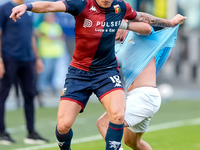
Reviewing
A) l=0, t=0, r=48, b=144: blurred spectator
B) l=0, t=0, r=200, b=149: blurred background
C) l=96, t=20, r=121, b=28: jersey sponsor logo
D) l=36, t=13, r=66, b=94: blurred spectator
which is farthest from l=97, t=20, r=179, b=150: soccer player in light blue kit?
l=36, t=13, r=66, b=94: blurred spectator

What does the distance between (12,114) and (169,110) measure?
4240 millimetres

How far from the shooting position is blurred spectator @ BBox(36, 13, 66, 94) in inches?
545

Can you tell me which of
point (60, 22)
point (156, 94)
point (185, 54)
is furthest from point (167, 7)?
point (156, 94)

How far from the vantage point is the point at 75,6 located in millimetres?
5383

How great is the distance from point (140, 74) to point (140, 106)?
0.48m

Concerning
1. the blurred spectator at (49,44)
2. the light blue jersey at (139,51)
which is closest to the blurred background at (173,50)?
the blurred spectator at (49,44)

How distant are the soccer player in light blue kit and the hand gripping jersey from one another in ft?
1.19

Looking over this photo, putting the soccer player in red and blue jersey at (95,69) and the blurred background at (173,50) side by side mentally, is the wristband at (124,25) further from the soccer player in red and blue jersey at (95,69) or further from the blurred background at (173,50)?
the blurred background at (173,50)

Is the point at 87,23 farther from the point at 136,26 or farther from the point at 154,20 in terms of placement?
the point at 154,20

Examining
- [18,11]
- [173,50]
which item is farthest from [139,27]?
[173,50]

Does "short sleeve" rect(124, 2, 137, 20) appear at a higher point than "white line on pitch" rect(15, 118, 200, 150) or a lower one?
higher

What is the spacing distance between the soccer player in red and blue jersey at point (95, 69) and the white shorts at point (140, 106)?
0.31m

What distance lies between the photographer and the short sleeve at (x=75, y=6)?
5.33m

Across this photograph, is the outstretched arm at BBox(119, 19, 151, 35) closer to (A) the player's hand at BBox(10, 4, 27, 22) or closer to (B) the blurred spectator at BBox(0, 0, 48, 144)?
(A) the player's hand at BBox(10, 4, 27, 22)
